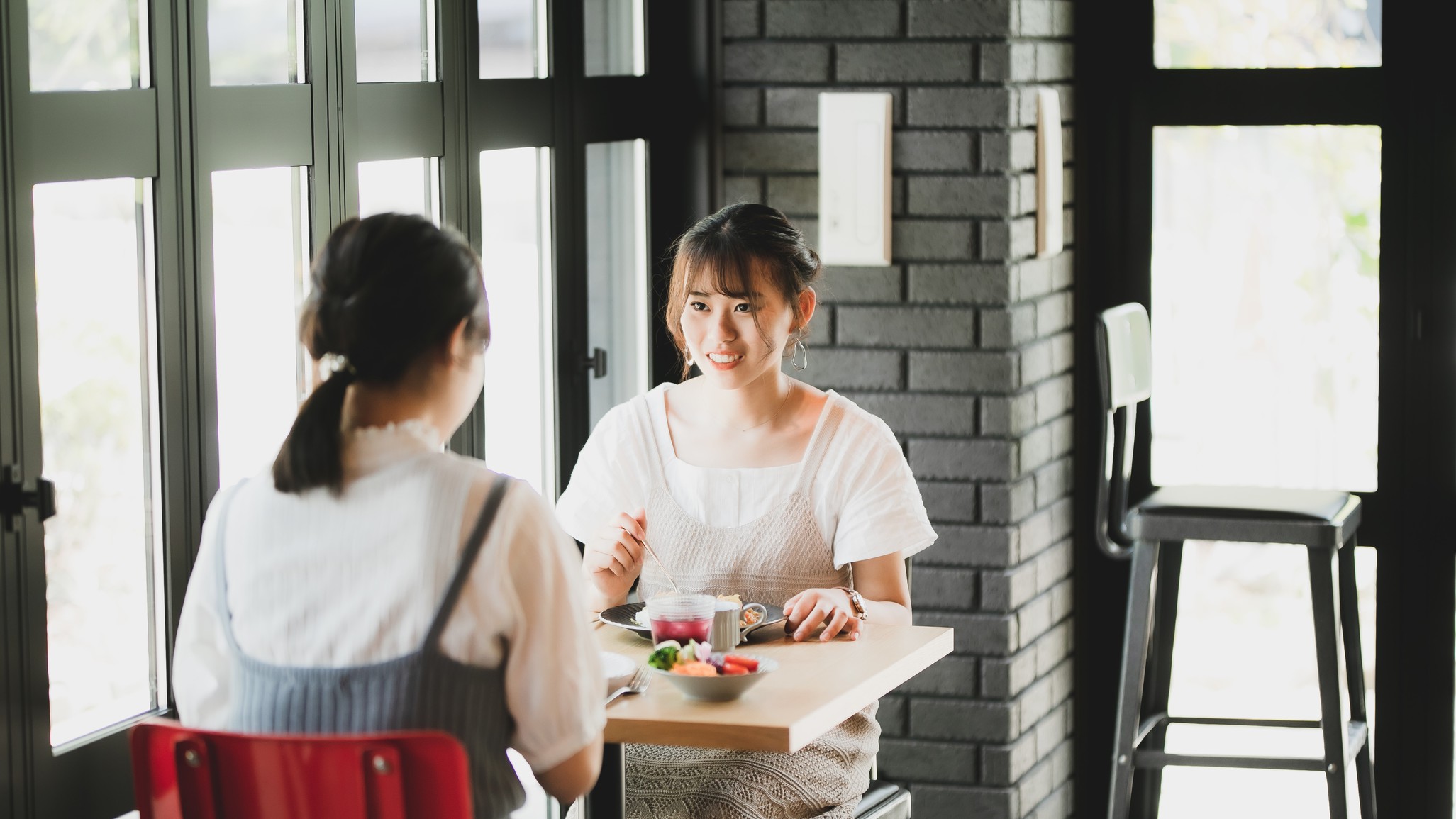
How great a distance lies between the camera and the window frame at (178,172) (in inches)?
70.6

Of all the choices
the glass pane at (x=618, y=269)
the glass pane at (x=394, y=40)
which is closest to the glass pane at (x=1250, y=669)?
the glass pane at (x=618, y=269)

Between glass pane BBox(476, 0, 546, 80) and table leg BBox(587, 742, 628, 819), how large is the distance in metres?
1.17

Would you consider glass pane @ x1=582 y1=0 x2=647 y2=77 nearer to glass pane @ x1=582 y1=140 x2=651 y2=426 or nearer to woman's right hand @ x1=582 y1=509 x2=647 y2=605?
glass pane @ x1=582 y1=140 x2=651 y2=426

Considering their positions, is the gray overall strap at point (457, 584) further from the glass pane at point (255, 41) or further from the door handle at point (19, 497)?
the glass pane at point (255, 41)

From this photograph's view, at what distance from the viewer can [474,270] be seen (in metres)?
1.62

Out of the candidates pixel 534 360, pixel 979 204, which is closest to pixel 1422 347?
pixel 979 204

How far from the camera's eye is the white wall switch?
343 centimetres

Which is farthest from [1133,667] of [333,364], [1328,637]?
[333,364]

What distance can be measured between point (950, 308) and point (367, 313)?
1.96 metres

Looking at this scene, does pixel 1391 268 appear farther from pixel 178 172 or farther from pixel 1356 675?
pixel 178 172

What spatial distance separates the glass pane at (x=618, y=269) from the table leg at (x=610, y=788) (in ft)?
3.73

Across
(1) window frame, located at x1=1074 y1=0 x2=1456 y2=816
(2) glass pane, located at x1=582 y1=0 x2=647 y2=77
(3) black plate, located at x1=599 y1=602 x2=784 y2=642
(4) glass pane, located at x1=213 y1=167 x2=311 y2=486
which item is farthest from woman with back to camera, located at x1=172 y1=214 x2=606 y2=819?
(1) window frame, located at x1=1074 y1=0 x2=1456 y2=816

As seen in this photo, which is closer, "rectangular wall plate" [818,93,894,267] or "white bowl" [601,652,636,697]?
"white bowl" [601,652,636,697]

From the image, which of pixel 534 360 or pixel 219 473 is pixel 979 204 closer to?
pixel 534 360
